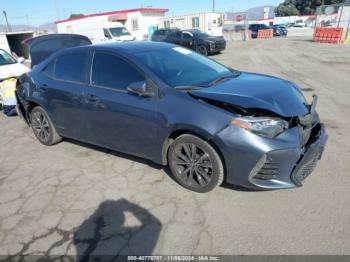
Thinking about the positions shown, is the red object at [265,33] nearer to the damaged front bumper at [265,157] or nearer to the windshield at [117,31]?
the windshield at [117,31]

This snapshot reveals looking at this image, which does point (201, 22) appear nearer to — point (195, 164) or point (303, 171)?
point (195, 164)

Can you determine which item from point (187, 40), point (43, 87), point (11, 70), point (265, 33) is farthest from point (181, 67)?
point (265, 33)

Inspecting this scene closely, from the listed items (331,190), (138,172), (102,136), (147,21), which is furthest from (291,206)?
(147,21)

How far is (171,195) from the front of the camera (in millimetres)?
3465

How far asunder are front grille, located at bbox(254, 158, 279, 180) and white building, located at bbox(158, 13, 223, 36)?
29.3 meters

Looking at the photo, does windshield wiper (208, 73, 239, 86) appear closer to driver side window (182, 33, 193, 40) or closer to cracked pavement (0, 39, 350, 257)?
cracked pavement (0, 39, 350, 257)

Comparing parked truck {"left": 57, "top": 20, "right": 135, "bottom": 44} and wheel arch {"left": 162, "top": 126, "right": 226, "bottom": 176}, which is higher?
wheel arch {"left": 162, "top": 126, "right": 226, "bottom": 176}

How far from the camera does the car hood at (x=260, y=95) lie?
10.1ft

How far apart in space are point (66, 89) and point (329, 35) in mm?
25332

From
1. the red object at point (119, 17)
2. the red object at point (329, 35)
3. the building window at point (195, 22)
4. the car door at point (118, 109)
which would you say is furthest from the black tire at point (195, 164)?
the red object at point (119, 17)

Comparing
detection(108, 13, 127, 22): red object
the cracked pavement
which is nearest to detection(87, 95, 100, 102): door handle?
the cracked pavement

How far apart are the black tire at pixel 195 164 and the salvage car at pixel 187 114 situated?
0.04 ft

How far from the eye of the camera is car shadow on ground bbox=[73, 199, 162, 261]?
2.69m

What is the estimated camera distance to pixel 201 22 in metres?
30.7
